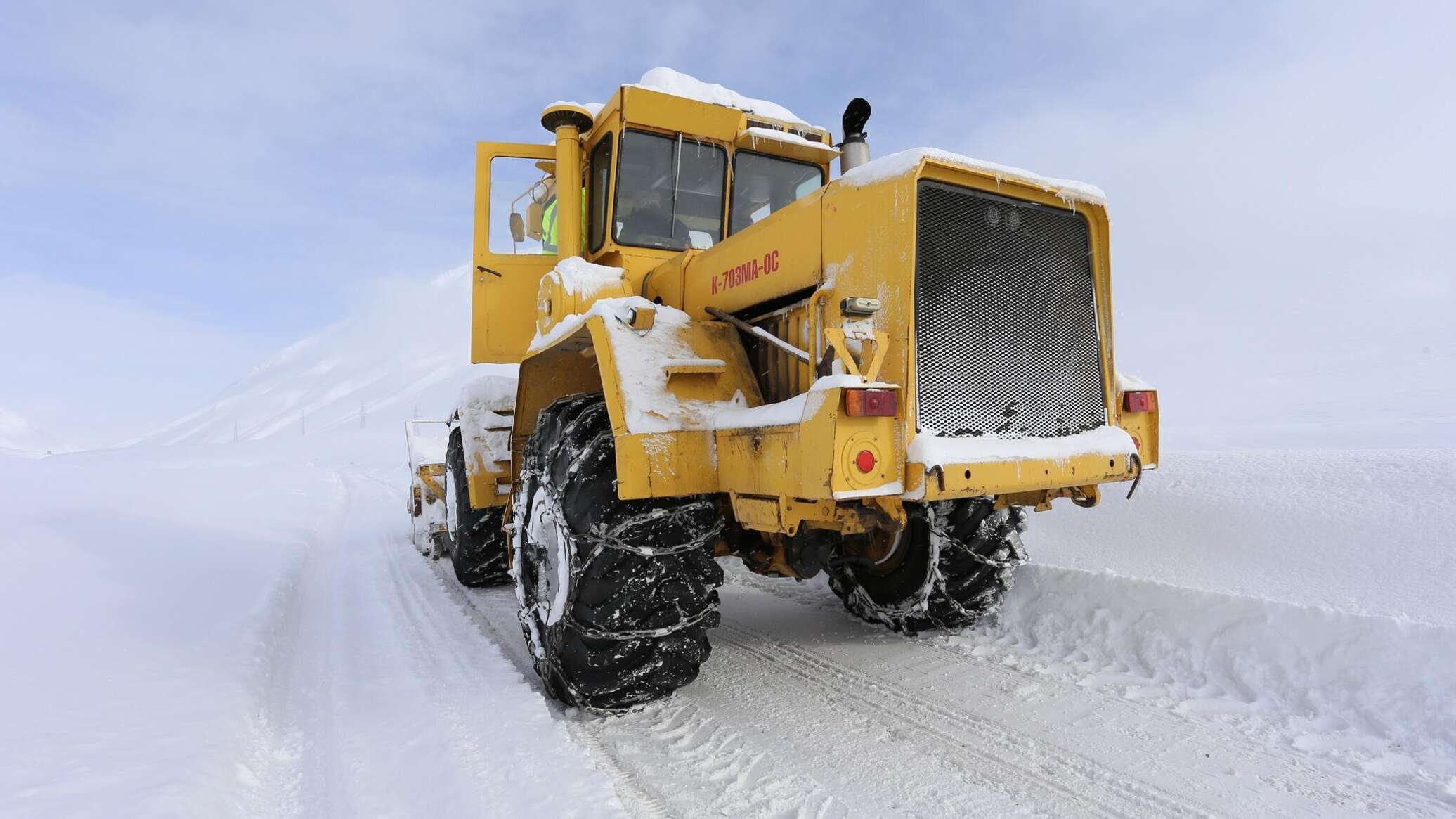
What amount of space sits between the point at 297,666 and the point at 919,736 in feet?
9.87

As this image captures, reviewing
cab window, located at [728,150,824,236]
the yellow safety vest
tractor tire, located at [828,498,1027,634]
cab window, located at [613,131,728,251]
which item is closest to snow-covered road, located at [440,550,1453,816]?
tractor tire, located at [828,498,1027,634]

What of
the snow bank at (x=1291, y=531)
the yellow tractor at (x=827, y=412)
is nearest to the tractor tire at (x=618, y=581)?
the yellow tractor at (x=827, y=412)

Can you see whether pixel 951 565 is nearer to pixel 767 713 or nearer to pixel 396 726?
pixel 767 713

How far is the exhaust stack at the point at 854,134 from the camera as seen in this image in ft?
12.5

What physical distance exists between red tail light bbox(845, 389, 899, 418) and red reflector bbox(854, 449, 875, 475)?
12cm

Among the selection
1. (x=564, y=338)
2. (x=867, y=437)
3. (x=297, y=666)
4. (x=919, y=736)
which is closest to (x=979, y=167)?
(x=867, y=437)

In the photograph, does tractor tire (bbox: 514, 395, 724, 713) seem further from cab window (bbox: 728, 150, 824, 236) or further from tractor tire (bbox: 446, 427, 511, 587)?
tractor tire (bbox: 446, 427, 511, 587)

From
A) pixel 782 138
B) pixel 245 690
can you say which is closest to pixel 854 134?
pixel 782 138

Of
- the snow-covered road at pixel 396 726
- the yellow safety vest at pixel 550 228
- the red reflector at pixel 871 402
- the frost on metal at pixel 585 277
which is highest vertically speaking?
the yellow safety vest at pixel 550 228

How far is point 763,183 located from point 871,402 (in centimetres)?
264

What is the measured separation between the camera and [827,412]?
2.51 m

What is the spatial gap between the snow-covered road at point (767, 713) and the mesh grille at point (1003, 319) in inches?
46.1

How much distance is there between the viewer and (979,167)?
9.62 feet

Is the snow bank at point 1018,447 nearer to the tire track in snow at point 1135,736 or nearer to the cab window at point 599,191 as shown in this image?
the tire track in snow at point 1135,736
